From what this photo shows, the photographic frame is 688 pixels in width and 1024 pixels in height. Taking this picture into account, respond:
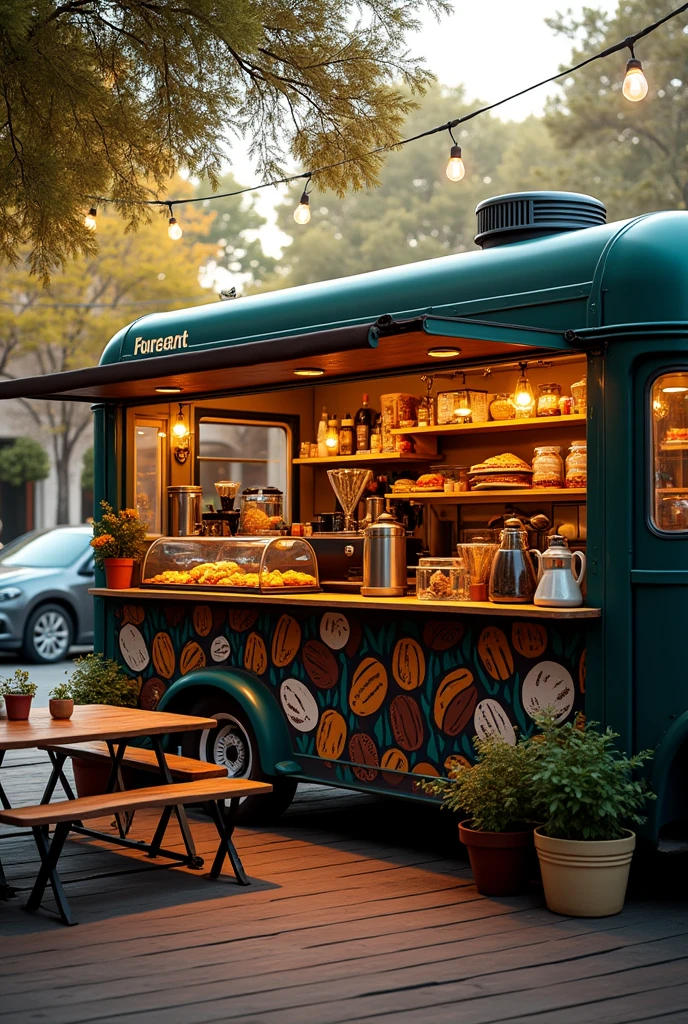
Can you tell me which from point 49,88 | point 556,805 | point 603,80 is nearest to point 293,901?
point 556,805

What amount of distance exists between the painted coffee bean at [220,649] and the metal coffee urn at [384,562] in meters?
1.00

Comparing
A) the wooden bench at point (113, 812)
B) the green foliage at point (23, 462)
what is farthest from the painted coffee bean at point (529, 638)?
the green foliage at point (23, 462)

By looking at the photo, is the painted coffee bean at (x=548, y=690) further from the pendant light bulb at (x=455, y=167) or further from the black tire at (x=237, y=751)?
the pendant light bulb at (x=455, y=167)

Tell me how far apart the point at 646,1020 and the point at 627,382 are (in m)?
2.83

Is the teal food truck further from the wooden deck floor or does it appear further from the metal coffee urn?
the wooden deck floor

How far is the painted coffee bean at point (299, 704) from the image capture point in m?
7.62

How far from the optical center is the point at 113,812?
236 inches

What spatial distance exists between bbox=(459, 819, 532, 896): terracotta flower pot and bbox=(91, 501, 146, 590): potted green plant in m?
3.62

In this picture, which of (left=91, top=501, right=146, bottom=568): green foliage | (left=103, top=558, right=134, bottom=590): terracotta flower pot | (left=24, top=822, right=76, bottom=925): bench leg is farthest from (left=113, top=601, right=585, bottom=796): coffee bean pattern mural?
(left=24, top=822, right=76, bottom=925): bench leg

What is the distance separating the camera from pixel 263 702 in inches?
307

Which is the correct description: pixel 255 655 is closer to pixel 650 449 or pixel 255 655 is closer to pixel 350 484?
pixel 350 484

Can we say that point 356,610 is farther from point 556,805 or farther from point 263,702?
point 556,805

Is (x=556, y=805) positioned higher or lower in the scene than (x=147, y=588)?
lower

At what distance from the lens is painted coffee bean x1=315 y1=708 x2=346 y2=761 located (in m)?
7.42
